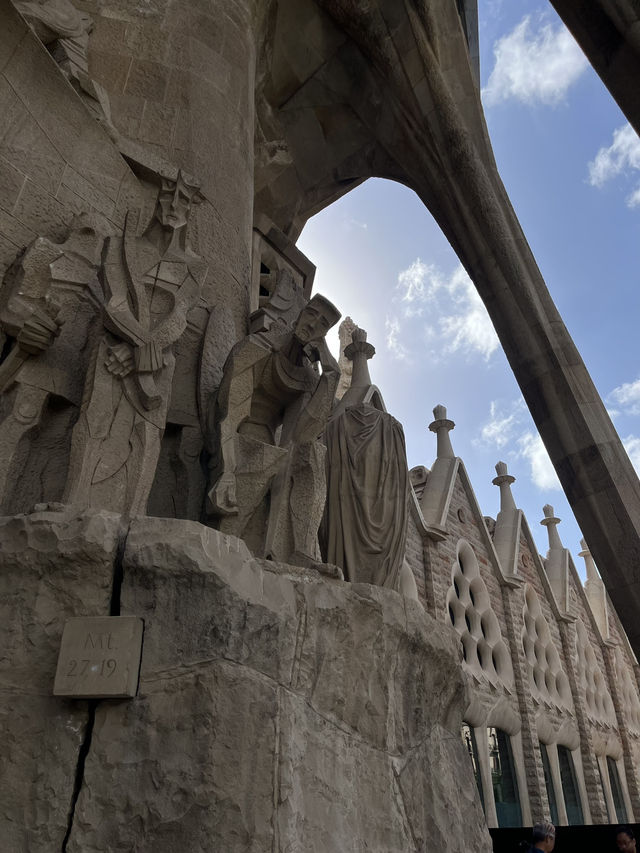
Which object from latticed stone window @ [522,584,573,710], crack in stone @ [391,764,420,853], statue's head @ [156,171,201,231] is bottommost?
crack in stone @ [391,764,420,853]

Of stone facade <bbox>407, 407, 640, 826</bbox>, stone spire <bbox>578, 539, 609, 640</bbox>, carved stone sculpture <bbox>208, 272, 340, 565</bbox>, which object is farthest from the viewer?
stone spire <bbox>578, 539, 609, 640</bbox>

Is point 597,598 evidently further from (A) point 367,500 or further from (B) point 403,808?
(B) point 403,808

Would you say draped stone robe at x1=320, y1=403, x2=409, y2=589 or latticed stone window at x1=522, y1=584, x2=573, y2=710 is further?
latticed stone window at x1=522, y1=584, x2=573, y2=710

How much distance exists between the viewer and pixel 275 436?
154 inches

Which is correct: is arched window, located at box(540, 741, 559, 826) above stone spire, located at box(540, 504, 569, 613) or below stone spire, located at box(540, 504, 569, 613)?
below

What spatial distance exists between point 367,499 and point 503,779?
8883 mm

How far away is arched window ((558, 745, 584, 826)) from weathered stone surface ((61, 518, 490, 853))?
1194 centimetres

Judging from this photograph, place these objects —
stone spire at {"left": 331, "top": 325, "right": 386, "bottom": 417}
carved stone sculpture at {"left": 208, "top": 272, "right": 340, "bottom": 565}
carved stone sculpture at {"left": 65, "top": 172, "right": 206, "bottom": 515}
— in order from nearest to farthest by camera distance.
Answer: carved stone sculpture at {"left": 65, "top": 172, "right": 206, "bottom": 515}, carved stone sculpture at {"left": 208, "top": 272, "right": 340, "bottom": 565}, stone spire at {"left": 331, "top": 325, "right": 386, "bottom": 417}

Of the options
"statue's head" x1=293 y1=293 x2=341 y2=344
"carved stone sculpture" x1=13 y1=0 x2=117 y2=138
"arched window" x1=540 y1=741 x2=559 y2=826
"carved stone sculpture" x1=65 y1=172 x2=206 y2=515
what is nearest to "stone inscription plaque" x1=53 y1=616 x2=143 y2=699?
"carved stone sculpture" x1=65 y1=172 x2=206 y2=515

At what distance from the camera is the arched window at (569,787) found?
12.3 meters

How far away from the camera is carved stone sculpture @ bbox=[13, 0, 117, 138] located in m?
4.25

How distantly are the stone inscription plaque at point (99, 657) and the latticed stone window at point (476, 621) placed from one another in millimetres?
10161

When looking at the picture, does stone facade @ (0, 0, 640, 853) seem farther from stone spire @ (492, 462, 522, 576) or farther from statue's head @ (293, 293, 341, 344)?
stone spire @ (492, 462, 522, 576)

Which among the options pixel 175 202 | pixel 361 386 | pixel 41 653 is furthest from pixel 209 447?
pixel 361 386
